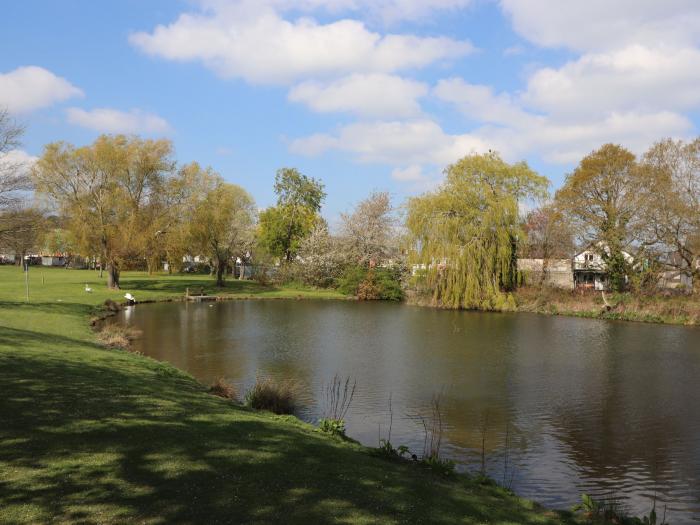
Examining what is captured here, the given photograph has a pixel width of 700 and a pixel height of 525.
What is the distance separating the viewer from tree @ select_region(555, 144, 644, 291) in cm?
4262

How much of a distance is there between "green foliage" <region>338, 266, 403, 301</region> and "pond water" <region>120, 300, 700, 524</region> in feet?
51.7

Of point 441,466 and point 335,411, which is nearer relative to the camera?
point 441,466

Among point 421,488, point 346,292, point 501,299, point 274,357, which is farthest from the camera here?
point 346,292

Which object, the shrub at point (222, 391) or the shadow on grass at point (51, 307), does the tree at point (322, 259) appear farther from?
the shrub at point (222, 391)

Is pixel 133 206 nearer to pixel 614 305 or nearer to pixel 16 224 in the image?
pixel 16 224

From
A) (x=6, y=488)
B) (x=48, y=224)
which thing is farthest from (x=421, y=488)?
(x=48, y=224)

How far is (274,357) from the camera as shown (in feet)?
72.1

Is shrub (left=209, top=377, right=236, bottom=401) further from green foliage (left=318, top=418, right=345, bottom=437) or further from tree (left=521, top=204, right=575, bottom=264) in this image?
tree (left=521, top=204, right=575, bottom=264)

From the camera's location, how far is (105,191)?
44.4 m

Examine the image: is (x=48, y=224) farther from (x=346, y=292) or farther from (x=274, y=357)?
(x=346, y=292)

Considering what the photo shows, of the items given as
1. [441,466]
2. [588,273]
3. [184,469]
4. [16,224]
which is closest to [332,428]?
[441,466]

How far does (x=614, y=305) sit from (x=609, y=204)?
872 cm

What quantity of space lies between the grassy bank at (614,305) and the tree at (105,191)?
31251 millimetres

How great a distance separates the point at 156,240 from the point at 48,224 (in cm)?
1663
